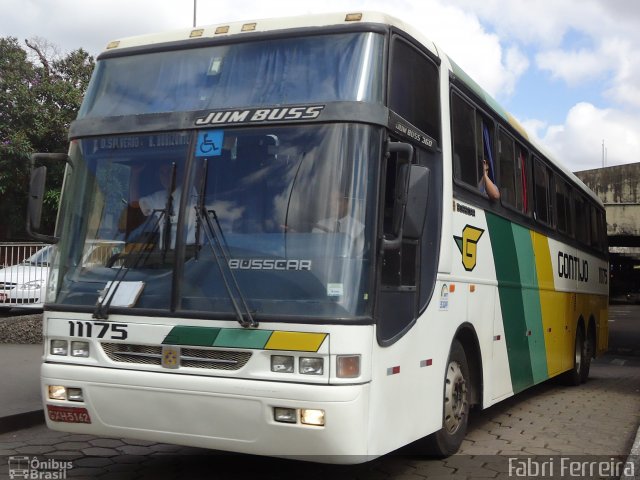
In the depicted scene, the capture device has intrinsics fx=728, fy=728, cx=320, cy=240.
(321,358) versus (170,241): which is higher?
(170,241)

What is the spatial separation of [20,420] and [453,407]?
4.20 m

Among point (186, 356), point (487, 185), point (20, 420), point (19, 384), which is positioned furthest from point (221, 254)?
point (19, 384)

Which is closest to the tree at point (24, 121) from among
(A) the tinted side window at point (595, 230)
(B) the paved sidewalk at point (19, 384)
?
(B) the paved sidewalk at point (19, 384)

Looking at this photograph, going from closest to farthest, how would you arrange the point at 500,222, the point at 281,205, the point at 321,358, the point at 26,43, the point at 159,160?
the point at 321,358
the point at 281,205
the point at 159,160
the point at 500,222
the point at 26,43

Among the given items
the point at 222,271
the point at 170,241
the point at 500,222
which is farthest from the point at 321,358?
the point at 500,222

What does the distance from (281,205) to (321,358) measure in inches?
40.8

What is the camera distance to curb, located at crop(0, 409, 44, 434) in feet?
22.9

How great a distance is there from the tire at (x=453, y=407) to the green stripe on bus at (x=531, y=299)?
84.0 inches

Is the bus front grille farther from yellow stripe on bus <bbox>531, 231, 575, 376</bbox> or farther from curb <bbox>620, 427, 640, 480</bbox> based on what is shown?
yellow stripe on bus <bbox>531, 231, 575, 376</bbox>

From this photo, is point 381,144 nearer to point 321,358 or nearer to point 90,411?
point 321,358

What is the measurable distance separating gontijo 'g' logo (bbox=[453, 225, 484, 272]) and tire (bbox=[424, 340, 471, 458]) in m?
0.71

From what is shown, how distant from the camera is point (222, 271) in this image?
4707mm

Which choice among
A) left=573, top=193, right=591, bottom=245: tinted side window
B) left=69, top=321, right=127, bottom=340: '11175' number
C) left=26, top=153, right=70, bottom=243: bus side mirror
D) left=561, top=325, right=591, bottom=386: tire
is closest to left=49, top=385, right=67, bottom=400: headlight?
left=69, top=321, right=127, bottom=340: '11175' number

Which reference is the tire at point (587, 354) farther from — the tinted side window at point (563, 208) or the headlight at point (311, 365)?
the headlight at point (311, 365)
